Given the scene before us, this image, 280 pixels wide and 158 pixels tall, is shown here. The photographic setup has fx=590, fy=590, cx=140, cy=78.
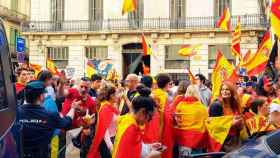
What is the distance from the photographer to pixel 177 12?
36.1 meters

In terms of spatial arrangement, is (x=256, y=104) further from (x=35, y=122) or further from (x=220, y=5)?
(x=220, y=5)

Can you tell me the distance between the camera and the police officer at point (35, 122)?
21.0ft

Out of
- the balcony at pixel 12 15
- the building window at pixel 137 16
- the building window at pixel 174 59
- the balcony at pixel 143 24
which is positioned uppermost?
the balcony at pixel 12 15

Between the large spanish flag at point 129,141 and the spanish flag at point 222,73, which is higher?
the spanish flag at point 222,73

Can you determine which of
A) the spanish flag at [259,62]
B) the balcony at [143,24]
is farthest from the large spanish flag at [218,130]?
the balcony at [143,24]

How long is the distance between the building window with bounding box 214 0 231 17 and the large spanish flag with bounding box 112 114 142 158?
99.9 feet

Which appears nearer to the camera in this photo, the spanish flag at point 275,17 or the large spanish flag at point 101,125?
the large spanish flag at point 101,125

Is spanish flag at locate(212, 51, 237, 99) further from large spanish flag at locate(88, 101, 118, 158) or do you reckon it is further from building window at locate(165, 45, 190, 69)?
building window at locate(165, 45, 190, 69)

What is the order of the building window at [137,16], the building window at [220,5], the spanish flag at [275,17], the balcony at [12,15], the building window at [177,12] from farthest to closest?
the balcony at [12,15]
the building window at [137,16]
the building window at [177,12]
the building window at [220,5]
the spanish flag at [275,17]

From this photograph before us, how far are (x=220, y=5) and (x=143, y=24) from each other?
4802 millimetres

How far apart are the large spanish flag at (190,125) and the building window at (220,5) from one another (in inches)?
1110

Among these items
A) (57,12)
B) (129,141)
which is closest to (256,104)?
(129,141)

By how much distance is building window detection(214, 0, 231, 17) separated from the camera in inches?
1391

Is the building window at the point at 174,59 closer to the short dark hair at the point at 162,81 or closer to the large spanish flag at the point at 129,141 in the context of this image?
the short dark hair at the point at 162,81
